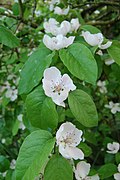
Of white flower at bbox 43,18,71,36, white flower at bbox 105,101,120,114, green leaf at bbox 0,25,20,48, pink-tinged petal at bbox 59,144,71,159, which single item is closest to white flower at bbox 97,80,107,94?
white flower at bbox 105,101,120,114

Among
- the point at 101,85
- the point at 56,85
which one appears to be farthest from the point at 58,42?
the point at 101,85

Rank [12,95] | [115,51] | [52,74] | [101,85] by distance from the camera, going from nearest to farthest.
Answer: [52,74] < [115,51] < [12,95] < [101,85]

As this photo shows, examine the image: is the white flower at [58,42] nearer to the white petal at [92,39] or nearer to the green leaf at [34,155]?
the white petal at [92,39]

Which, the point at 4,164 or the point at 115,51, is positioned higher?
the point at 115,51

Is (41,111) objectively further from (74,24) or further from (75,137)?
(74,24)

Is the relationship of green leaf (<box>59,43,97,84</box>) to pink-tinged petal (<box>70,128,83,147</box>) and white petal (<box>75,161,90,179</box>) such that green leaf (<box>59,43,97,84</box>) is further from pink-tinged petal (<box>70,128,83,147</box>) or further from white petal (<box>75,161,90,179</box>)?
white petal (<box>75,161,90,179</box>)

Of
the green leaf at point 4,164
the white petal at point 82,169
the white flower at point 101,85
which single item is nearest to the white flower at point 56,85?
the white petal at point 82,169
